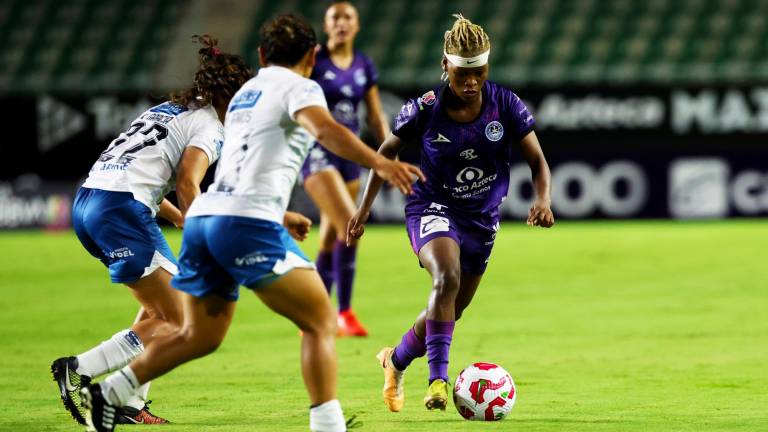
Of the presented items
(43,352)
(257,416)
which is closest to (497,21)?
(43,352)

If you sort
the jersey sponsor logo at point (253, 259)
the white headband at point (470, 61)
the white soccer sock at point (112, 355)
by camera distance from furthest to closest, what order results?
the white headband at point (470, 61)
the white soccer sock at point (112, 355)
the jersey sponsor logo at point (253, 259)

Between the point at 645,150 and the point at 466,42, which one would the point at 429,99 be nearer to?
the point at 466,42

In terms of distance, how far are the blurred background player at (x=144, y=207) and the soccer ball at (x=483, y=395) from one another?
1.56 metres

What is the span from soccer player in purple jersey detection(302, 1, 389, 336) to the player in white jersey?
4.98 m

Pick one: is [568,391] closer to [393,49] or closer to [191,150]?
[191,150]

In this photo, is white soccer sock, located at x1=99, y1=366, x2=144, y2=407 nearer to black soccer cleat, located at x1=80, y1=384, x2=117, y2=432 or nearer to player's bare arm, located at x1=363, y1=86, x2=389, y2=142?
black soccer cleat, located at x1=80, y1=384, x2=117, y2=432

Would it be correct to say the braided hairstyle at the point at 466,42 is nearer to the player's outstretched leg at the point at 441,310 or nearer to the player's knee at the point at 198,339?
the player's outstretched leg at the point at 441,310

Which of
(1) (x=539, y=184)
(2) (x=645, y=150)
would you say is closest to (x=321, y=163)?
(1) (x=539, y=184)

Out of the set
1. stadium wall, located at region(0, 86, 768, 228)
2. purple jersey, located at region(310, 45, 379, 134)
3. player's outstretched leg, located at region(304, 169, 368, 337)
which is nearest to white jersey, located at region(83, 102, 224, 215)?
player's outstretched leg, located at region(304, 169, 368, 337)

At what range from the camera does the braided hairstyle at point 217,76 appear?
22.2 feet

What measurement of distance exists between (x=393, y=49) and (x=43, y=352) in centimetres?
1696

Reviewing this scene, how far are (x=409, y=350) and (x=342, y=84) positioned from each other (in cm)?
432

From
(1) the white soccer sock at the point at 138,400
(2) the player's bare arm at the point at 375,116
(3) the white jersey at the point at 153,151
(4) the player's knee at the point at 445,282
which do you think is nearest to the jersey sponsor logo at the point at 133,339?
(1) the white soccer sock at the point at 138,400

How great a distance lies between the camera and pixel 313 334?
559cm
